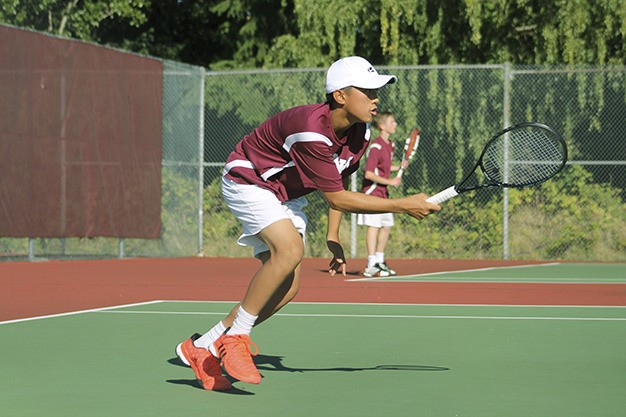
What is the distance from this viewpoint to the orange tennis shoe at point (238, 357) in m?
5.51

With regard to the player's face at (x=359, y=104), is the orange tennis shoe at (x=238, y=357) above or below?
below

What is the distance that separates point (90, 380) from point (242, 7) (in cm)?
1900

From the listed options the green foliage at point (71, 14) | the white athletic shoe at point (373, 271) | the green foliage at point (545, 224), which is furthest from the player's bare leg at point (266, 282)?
the green foliage at point (71, 14)

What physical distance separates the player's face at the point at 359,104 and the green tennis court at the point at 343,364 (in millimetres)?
1201

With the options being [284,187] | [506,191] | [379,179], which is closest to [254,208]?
[284,187]

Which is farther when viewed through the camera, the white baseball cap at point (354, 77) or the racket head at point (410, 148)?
the racket head at point (410, 148)

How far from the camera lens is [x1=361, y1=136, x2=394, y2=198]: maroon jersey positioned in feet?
43.3

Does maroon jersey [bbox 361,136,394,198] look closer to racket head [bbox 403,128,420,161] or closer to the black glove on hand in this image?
racket head [bbox 403,128,420,161]

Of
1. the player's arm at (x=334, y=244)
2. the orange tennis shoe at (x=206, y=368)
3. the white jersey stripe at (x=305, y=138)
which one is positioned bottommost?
the orange tennis shoe at (x=206, y=368)

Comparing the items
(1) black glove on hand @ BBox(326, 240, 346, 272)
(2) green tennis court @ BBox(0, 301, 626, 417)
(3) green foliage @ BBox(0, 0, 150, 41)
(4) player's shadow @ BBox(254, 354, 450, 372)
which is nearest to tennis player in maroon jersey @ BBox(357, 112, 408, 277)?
(2) green tennis court @ BBox(0, 301, 626, 417)

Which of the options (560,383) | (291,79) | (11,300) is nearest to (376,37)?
(291,79)

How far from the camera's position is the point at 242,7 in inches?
958

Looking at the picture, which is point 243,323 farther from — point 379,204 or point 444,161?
point 444,161

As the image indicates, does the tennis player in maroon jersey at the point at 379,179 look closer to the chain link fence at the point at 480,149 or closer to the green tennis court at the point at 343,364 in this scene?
the green tennis court at the point at 343,364
